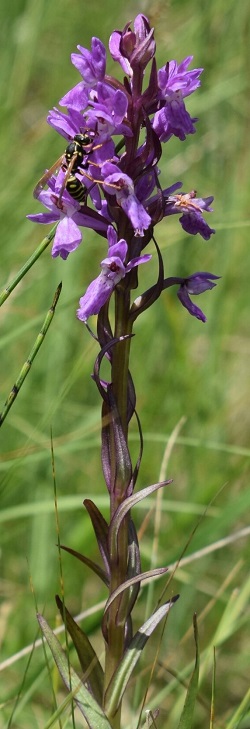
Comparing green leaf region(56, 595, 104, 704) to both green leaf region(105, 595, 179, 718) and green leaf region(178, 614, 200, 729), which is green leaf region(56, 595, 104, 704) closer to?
green leaf region(105, 595, 179, 718)

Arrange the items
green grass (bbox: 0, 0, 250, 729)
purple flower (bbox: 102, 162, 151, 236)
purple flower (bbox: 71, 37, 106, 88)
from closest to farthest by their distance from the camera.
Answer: purple flower (bbox: 102, 162, 151, 236) < purple flower (bbox: 71, 37, 106, 88) < green grass (bbox: 0, 0, 250, 729)

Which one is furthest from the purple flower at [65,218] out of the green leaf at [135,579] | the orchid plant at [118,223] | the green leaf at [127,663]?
the green leaf at [127,663]

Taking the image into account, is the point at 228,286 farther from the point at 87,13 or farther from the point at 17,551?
the point at 87,13

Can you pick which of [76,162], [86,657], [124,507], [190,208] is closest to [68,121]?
[76,162]

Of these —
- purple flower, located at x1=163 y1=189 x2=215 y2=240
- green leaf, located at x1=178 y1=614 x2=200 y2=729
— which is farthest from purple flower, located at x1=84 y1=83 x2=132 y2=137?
green leaf, located at x1=178 y1=614 x2=200 y2=729

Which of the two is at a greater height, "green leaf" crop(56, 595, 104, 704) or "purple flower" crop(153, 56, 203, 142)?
"purple flower" crop(153, 56, 203, 142)
